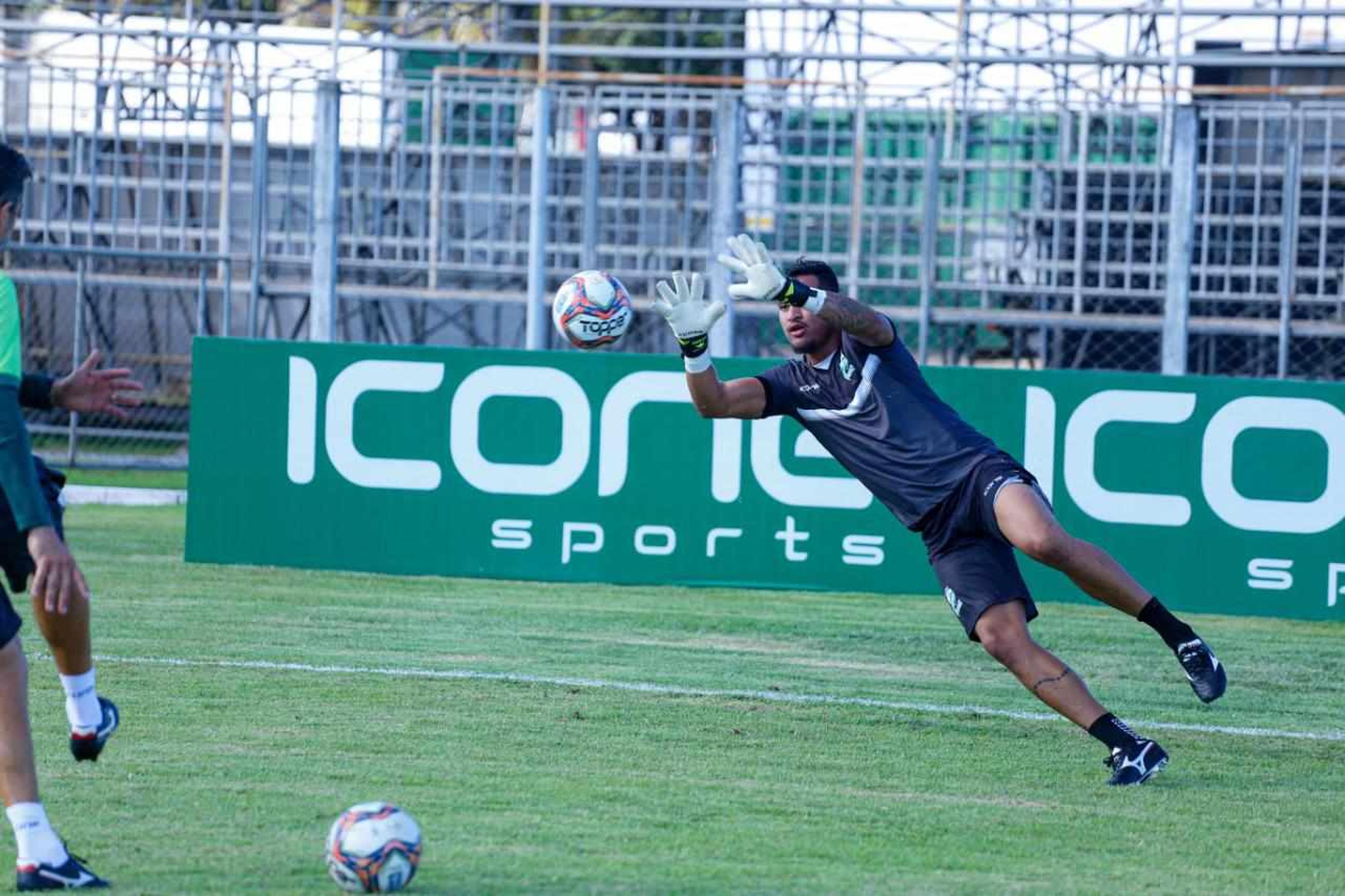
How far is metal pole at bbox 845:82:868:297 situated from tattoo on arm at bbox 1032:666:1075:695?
36.2ft

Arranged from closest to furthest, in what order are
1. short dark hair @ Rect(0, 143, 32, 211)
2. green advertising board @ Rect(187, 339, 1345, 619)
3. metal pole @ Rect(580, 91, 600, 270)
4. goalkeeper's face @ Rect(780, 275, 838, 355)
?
short dark hair @ Rect(0, 143, 32, 211)
goalkeeper's face @ Rect(780, 275, 838, 355)
green advertising board @ Rect(187, 339, 1345, 619)
metal pole @ Rect(580, 91, 600, 270)

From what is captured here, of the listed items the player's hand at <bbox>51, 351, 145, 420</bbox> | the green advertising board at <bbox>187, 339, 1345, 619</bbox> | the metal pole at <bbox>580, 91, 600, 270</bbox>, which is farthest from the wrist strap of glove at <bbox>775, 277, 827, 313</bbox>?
the metal pole at <bbox>580, 91, 600, 270</bbox>

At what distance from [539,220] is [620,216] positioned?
294 cm

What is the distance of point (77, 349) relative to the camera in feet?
62.7

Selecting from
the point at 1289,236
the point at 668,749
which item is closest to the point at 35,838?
the point at 668,749

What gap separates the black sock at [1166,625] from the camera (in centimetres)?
764

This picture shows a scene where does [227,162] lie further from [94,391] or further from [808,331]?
[94,391]

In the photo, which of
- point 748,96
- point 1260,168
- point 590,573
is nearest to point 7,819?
point 590,573

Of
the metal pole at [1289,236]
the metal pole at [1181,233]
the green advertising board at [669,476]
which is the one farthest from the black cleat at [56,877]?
the metal pole at [1289,236]

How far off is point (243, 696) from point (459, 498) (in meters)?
4.68

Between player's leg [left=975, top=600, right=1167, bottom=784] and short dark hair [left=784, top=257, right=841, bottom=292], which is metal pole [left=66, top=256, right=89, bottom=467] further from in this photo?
player's leg [left=975, top=600, right=1167, bottom=784]

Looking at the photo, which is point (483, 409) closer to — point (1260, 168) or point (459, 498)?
point (459, 498)

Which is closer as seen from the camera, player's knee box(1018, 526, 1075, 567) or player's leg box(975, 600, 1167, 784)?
player's leg box(975, 600, 1167, 784)

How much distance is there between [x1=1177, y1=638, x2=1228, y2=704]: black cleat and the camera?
7.50m
